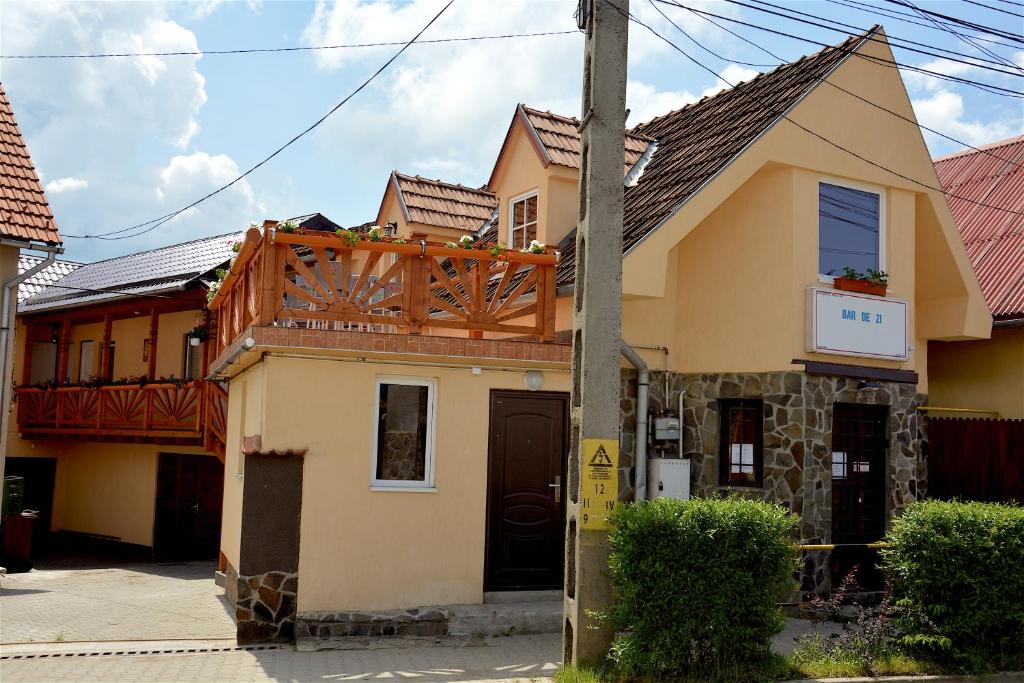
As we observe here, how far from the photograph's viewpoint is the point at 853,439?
41.9 ft

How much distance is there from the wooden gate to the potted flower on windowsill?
8.25 ft

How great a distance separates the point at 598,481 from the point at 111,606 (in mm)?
7934

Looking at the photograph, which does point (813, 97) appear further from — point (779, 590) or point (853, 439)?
point (779, 590)

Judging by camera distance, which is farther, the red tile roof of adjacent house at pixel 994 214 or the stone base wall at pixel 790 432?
the red tile roof of adjacent house at pixel 994 214

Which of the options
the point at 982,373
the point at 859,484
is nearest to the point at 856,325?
the point at 859,484

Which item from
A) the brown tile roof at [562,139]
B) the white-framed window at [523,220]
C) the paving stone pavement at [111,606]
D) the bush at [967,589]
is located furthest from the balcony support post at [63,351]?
the bush at [967,589]

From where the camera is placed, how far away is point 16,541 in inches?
675

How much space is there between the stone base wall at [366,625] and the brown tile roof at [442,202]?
26.3 ft

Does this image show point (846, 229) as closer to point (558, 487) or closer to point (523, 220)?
point (523, 220)

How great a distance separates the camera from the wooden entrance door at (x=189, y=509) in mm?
20688

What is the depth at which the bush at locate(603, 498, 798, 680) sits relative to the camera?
772cm

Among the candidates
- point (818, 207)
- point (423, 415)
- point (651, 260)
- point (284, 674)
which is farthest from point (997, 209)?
point (284, 674)

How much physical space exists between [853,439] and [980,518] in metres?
3.96

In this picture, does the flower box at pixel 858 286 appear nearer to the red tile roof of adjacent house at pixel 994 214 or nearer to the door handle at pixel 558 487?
the red tile roof of adjacent house at pixel 994 214
